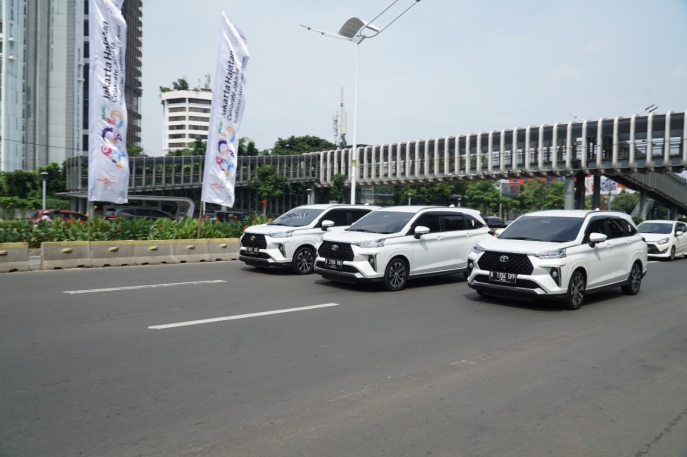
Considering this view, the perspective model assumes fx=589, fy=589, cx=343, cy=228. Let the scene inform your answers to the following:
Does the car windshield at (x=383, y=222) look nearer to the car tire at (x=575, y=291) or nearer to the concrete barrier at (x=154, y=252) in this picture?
the car tire at (x=575, y=291)

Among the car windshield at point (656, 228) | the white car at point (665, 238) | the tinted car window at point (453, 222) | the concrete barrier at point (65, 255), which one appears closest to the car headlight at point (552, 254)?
the tinted car window at point (453, 222)

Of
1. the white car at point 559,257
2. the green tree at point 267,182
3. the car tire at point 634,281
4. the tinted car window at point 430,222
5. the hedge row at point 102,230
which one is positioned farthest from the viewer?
the green tree at point 267,182

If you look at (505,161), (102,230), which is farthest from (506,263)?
(505,161)

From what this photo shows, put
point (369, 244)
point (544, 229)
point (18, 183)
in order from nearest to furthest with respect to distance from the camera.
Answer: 1. point (544, 229)
2. point (369, 244)
3. point (18, 183)

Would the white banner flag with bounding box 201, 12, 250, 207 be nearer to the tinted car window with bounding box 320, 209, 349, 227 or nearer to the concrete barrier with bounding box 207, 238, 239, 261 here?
the concrete barrier with bounding box 207, 238, 239, 261

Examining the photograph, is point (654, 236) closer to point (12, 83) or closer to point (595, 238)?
point (595, 238)

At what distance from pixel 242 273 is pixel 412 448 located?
35.2ft

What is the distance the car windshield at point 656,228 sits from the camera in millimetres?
22641

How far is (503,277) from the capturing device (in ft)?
33.7

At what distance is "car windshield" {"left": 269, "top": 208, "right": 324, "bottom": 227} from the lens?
15273 mm

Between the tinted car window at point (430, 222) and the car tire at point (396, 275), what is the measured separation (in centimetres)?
92

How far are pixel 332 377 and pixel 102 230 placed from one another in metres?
13.2

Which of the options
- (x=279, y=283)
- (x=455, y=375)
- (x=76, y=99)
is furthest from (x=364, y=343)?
(x=76, y=99)

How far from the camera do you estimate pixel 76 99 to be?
83.1 meters
